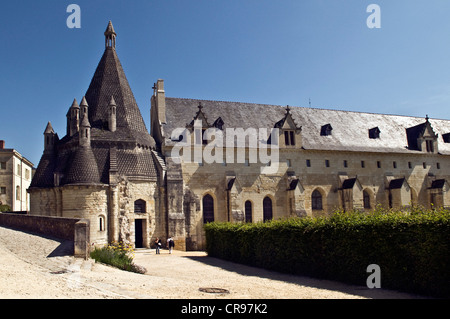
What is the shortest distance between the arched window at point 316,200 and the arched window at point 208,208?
9.90 meters

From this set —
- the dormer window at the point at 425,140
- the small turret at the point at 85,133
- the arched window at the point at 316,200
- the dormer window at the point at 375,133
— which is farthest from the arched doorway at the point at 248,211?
the dormer window at the point at 425,140

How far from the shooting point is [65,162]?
98.0ft

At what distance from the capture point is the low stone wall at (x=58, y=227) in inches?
644

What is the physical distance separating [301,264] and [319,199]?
1993 centimetres

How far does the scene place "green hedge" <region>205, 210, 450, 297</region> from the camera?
13172 millimetres

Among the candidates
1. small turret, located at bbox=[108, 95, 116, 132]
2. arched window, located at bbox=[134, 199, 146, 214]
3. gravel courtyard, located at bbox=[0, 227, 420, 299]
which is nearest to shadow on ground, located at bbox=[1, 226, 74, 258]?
gravel courtyard, located at bbox=[0, 227, 420, 299]

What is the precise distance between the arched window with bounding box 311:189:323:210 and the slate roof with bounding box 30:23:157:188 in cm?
1546

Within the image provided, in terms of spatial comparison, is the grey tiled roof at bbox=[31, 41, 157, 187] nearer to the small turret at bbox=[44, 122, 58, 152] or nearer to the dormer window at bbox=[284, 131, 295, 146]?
the small turret at bbox=[44, 122, 58, 152]

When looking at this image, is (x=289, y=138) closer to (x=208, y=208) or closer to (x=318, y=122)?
(x=318, y=122)

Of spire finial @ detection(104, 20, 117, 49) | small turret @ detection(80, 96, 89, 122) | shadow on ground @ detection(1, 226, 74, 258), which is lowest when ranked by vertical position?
shadow on ground @ detection(1, 226, 74, 258)

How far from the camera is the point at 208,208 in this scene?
34062mm
